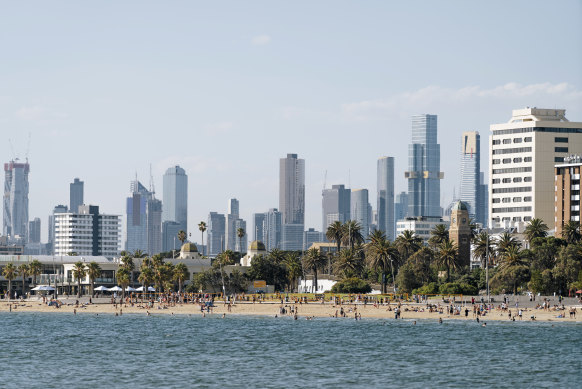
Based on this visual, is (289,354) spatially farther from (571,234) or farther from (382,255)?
(571,234)

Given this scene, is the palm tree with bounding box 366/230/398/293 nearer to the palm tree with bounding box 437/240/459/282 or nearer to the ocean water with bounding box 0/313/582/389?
the palm tree with bounding box 437/240/459/282

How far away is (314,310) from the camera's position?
167 m

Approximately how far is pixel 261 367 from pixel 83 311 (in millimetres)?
90265

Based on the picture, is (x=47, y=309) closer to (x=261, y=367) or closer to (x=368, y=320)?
(x=368, y=320)

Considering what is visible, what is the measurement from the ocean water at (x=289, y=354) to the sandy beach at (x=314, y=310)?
5676 mm

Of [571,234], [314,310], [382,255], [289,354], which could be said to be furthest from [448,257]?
[289,354]

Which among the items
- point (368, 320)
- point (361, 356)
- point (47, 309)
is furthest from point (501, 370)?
point (47, 309)

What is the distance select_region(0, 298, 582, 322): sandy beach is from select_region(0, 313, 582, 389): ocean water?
5676mm

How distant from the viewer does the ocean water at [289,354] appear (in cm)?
8444

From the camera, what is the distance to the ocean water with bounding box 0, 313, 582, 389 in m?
84.4

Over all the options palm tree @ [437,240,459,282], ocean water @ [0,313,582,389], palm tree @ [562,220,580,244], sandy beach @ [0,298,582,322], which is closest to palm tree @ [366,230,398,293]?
palm tree @ [437,240,459,282]

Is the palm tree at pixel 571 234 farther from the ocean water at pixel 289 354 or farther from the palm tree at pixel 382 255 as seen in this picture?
the ocean water at pixel 289 354

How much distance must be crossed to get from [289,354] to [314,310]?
207 feet

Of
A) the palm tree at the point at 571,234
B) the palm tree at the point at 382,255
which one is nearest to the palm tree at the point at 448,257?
the palm tree at the point at 382,255
